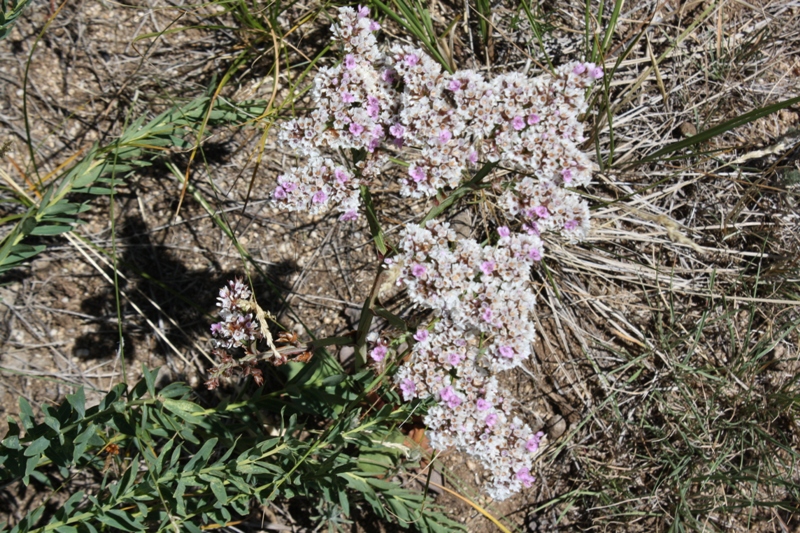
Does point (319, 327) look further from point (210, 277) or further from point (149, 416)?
point (149, 416)

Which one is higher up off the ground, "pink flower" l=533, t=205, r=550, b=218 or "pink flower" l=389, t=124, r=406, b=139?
"pink flower" l=389, t=124, r=406, b=139

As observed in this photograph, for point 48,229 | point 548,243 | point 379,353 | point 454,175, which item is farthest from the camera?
point 548,243

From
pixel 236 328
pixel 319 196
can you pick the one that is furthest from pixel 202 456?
pixel 319 196

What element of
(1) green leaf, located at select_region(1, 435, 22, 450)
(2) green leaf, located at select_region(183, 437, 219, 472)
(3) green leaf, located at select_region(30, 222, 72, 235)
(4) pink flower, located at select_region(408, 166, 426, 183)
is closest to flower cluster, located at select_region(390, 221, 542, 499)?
(4) pink flower, located at select_region(408, 166, 426, 183)

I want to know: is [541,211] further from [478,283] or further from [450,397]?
[450,397]

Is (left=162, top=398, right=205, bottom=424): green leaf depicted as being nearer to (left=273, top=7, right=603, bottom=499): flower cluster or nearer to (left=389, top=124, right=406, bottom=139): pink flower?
(left=273, top=7, right=603, bottom=499): flower cluster

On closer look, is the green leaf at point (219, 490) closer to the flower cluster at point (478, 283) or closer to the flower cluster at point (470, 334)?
the flower cluster at point (470, 334)
